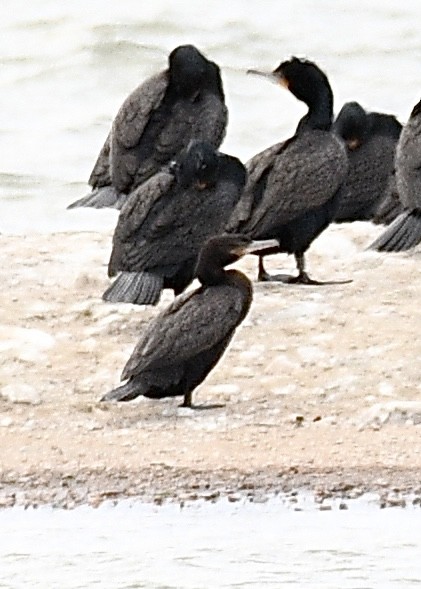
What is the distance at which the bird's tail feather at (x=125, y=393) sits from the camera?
380 inches

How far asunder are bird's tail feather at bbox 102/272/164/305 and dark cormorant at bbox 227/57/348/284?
982 millimetres

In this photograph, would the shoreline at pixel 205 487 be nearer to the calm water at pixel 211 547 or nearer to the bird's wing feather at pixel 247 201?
the calm water at pixel 211 547

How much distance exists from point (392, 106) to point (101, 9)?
4.83 meters

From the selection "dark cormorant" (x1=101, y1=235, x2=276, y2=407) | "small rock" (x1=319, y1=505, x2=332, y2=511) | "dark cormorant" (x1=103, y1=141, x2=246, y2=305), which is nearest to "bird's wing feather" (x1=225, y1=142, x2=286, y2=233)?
"dark cormorant" (x1=103, y1=141, x2=246, y2=305)

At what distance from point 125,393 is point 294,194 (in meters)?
2.56

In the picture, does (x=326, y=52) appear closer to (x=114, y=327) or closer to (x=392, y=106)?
(x=392, y=106)

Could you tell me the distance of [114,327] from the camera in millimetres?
11086

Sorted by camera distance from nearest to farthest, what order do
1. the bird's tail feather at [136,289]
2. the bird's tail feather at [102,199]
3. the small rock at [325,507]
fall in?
the small rock at [325,507] < the bird's tail feather at [136,289] < the bird's tail feather at [102,199]

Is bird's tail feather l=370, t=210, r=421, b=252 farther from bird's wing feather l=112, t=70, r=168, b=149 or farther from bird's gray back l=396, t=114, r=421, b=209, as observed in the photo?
bird's wing feather l=112, t=70, r=168, b=149

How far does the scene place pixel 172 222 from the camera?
11.1m

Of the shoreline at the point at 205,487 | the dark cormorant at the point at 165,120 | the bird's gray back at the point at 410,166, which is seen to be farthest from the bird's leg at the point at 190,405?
the bird's gray back at the point at 410,166

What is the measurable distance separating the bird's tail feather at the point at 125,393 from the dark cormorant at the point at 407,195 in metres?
3.03

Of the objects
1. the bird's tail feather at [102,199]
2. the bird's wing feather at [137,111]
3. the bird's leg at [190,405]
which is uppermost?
the bird's wing feather at [137,111]

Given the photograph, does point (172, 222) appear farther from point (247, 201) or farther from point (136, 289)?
point (247, 201)
